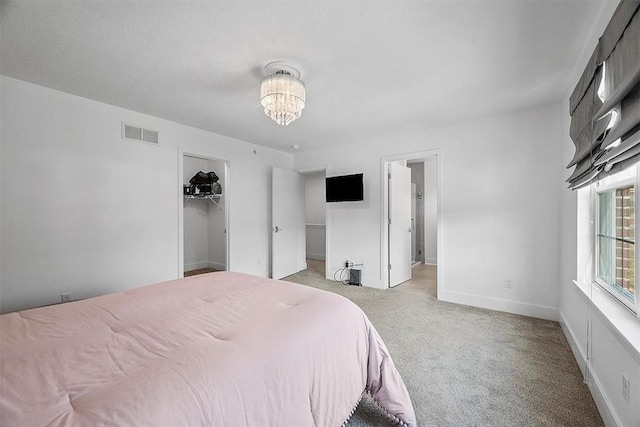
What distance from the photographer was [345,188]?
4.37m

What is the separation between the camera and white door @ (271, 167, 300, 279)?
4621 millimetres

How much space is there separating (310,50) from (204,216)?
475cm

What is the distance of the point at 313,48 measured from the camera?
1.89 metres

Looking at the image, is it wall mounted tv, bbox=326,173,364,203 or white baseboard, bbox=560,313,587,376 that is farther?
wall mounted tv, bbox=326,173,364,203

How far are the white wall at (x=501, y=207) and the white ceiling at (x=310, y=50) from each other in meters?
0.39

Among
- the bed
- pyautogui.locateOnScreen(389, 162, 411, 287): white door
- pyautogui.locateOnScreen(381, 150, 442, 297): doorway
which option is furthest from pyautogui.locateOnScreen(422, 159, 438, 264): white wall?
the bed

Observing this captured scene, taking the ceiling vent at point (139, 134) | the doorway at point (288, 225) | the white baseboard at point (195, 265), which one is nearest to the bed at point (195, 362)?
the ceiling vent at point (139, 134)

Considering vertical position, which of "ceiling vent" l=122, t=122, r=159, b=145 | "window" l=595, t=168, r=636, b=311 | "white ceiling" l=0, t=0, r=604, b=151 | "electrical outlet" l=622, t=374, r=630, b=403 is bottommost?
"electrical outlet" l=622, t=374, r=630, b=403

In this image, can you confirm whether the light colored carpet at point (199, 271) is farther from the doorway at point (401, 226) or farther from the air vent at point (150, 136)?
the doorway at point (401, 226)

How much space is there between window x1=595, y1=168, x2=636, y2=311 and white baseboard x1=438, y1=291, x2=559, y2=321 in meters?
1.14

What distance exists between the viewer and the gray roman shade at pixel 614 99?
1020 millimetres

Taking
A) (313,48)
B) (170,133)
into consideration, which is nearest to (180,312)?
(313,48)

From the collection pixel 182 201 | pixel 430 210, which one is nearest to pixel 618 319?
pixel 182 201

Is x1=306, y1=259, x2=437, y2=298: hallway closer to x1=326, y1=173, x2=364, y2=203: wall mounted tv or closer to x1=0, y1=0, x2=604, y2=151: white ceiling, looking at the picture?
x1=326, y1=173, x2=364, y2=203: wall mounted tv
